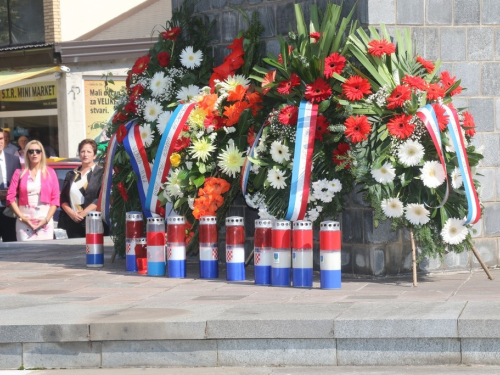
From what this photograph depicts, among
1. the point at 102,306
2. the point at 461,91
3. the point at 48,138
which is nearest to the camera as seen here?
the point at 102,306

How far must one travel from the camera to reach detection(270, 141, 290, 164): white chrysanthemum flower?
1010cm

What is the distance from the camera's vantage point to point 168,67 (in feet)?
39.2

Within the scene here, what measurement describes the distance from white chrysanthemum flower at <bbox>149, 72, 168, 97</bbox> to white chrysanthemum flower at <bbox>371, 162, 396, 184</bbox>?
307 cm

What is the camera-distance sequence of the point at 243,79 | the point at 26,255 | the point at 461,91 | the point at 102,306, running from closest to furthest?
1. the point at 102,306
2. the point at 461,91
3. the point at 243,79
4. the point at 26,255

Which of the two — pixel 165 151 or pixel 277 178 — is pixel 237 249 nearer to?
pixel 277 178

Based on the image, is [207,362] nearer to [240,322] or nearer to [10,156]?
[240,322]

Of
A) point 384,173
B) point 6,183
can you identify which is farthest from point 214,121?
point 6,183

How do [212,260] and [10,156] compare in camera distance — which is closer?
[212,260]

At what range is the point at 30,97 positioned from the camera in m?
27.8

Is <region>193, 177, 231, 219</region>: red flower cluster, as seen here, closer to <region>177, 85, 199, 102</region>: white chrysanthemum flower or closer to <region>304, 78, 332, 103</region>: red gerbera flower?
<region>177, 85, 199, 102</region>: white chrysanthemum flower

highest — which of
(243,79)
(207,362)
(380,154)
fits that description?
(243,79)

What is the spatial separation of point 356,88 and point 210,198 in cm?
186

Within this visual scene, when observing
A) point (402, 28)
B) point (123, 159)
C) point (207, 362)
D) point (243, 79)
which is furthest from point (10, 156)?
point (207, 362)

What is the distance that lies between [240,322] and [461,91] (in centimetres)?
380
